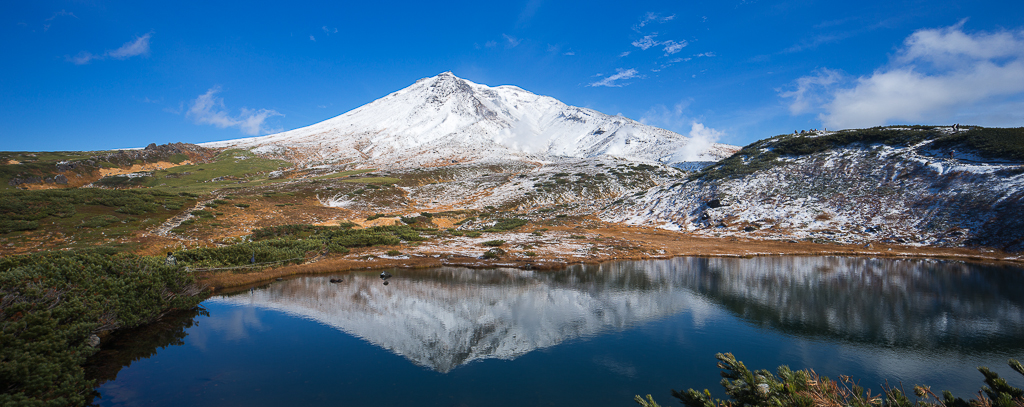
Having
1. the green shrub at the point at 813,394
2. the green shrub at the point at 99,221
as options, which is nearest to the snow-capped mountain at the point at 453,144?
the green shrub at the point at 99,221

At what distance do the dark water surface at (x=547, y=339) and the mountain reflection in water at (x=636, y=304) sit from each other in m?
0.14

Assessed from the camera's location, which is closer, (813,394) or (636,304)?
(813,394)

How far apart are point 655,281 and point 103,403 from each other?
29316mm

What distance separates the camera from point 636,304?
23.0 m

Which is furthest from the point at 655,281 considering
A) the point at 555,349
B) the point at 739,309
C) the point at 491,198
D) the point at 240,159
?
the point at 240,159

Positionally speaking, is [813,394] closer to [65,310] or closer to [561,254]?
[65,310]

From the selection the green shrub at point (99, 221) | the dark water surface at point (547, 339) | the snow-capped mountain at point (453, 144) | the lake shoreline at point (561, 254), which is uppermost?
the snow-capped mountain at point (453, 144)

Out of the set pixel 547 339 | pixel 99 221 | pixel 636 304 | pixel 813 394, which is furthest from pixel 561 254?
pixel 99 221

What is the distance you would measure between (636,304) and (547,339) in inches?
311

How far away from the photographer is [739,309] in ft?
73.3

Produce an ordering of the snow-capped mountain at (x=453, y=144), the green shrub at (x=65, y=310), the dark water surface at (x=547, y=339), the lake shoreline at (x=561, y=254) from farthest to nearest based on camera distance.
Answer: the snow-capped mountain at (x=453, y=144) → the lake shoreline at (x=561, y=254) → the dark water surface at (x=547, y=339) → the green shrub at (x=65, y=310)

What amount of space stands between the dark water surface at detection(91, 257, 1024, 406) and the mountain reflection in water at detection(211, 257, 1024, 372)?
14 centimetres

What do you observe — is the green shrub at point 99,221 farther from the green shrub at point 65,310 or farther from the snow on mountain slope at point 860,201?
the snow on mountain slope at point 860,201

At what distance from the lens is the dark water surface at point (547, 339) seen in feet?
43.2
